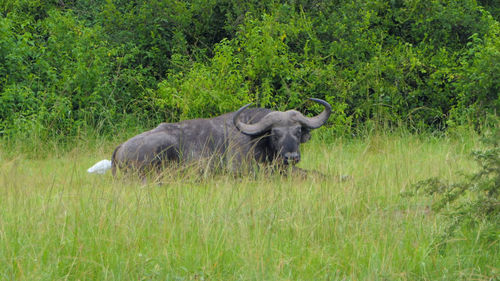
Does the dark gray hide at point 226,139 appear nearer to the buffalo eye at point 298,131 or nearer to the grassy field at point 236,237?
the buffalo eye at point 298,131

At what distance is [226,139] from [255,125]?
0.51m

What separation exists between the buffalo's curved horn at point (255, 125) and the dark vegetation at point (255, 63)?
1904 mm

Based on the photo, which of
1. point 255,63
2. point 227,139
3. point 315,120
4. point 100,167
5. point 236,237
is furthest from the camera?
point 255,63

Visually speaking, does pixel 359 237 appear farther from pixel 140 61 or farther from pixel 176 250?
pixel 140 61

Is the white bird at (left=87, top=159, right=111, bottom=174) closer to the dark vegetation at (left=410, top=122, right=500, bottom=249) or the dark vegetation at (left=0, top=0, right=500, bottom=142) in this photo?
the dark vegetation at (left=0, top=0, right=500, bottom=142)

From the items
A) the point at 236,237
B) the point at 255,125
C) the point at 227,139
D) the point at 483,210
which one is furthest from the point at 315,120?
the point at 236,237

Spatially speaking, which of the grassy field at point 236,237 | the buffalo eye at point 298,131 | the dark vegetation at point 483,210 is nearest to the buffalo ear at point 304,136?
the buffalo eye at point 298,131

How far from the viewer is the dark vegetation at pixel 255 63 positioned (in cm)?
1120

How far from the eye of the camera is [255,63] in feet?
38.8

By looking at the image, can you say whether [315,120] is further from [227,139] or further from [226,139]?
[226,139]

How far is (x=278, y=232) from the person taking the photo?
488 centimetres

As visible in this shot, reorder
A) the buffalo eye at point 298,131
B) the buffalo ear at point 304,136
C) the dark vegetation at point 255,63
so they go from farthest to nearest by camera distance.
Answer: the dark vegetation at point 255,63 < the buffalo ear at point 304,136 < the buffalo eye at point 298,131

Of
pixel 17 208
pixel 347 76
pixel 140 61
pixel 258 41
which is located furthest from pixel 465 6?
pixel 17 208

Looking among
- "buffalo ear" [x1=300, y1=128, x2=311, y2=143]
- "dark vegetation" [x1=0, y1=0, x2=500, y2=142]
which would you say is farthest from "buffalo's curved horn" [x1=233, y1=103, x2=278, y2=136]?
"dark vegetation" [x1=0, y1=0, x2=500, y2=142]
